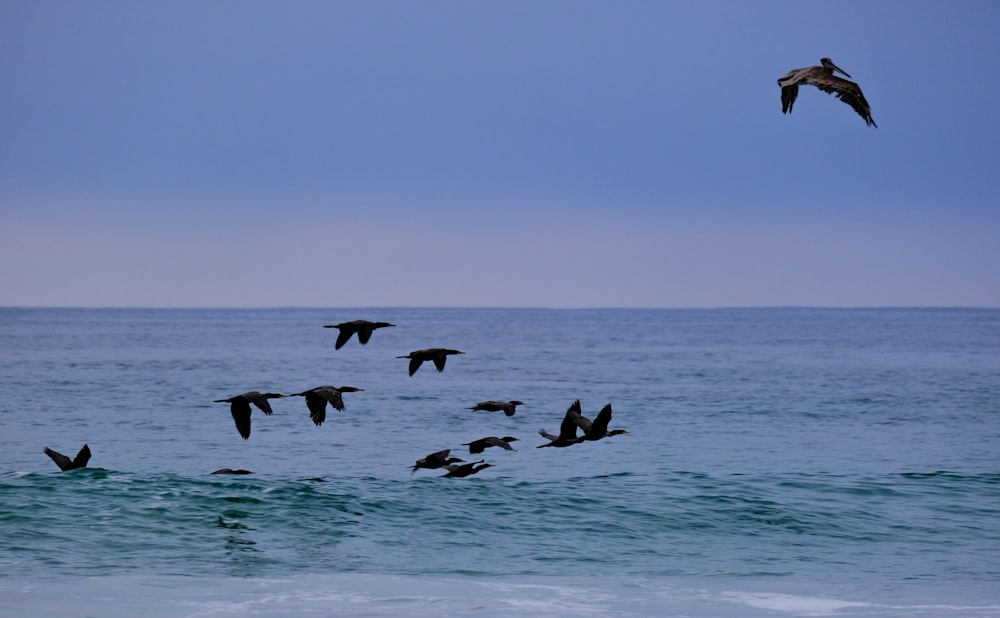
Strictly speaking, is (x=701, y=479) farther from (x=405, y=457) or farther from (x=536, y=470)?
(x=405, y=457)

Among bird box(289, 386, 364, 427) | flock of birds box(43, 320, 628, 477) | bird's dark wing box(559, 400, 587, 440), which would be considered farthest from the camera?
bird's dark wing box(559, 400, 587, 440)

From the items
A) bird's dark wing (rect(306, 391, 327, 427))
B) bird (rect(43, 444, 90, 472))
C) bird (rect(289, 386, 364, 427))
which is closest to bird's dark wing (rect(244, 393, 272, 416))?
bird (rect(289, 386, 364, 427))

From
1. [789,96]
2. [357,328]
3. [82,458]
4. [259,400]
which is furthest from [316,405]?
[789,96]

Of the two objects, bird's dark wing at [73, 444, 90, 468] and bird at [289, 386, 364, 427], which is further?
bird's dark wing at [73, 444, 90, 468]

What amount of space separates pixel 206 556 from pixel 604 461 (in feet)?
42.9

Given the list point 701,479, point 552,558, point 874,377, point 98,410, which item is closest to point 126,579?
point 552,558

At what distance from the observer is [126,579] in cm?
1778

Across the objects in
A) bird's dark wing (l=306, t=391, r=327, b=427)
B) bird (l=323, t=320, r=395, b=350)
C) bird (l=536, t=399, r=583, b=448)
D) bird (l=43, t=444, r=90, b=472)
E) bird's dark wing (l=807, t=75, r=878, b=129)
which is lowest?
bird (l=43, t=444, r=90, b=472)

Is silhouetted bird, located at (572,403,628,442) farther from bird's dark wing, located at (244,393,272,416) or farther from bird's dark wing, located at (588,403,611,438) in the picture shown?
bird's dark wing, located at (244,393,272,416)

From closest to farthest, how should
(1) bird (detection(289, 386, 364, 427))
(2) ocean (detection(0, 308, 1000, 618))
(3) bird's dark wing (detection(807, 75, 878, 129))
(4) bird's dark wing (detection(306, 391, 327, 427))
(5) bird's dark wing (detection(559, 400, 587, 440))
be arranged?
(3) bird's dark wing (detection(807, 75, 878, 129)) → (2) ocean (detection(0, 308, 1000, 618)) → (1) bird (detection(289, 386, 364, 427)) → (4) bird's dark wing (detection(306, 391, 327, 427)) → (5) bird's dark wing (detection(559, 400, 587, 440))

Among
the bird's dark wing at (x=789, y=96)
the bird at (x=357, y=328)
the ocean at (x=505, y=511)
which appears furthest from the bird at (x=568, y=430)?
the bird's dark wing at (x=789, y=96)

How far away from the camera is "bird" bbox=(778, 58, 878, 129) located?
13242 mm

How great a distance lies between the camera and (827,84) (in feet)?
43.7

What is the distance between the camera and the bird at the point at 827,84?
13.2 metres
